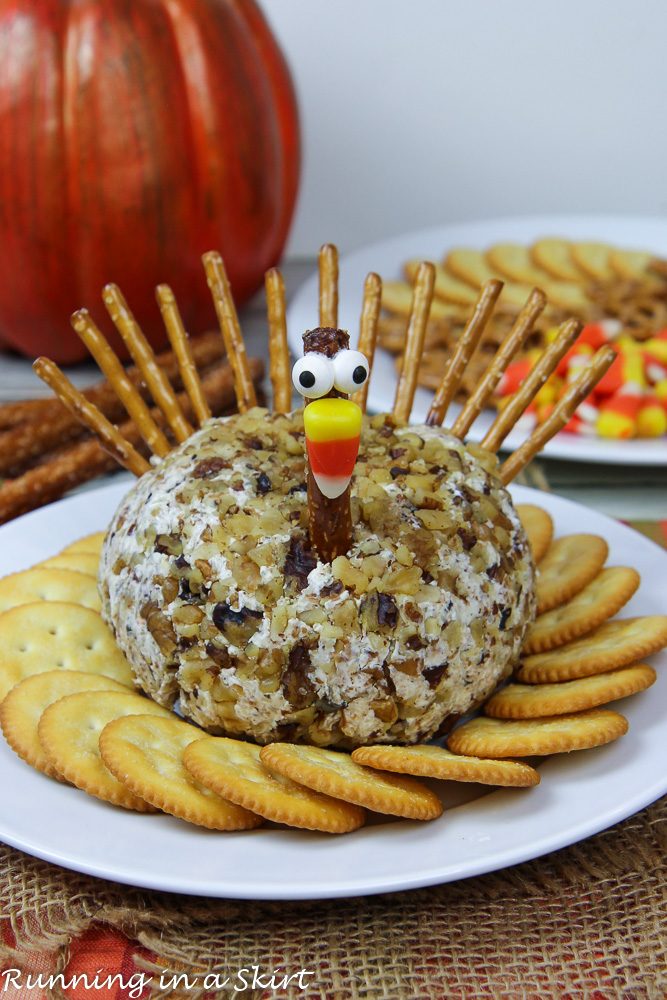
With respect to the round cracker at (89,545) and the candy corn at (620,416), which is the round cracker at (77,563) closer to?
the round cracker at (89,545)

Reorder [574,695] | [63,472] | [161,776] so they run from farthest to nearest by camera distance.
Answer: [63,472], [574,695], [161,776]

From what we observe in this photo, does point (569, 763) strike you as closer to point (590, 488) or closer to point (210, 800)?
point (210, 800)

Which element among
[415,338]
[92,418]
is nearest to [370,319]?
[415,338]

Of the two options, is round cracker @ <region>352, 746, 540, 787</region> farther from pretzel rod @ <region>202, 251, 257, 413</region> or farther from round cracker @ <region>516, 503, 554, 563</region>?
pretzel rod @ <region>202, 251, 257, 413</region>

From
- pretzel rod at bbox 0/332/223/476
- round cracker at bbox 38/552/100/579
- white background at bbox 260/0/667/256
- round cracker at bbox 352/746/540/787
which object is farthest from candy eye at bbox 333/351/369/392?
white background at bbox 260/0/667/256

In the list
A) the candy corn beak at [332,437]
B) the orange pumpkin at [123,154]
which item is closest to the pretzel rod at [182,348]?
the candy corn beak at [332,437]

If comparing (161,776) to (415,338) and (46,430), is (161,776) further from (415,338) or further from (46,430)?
(46,430)
